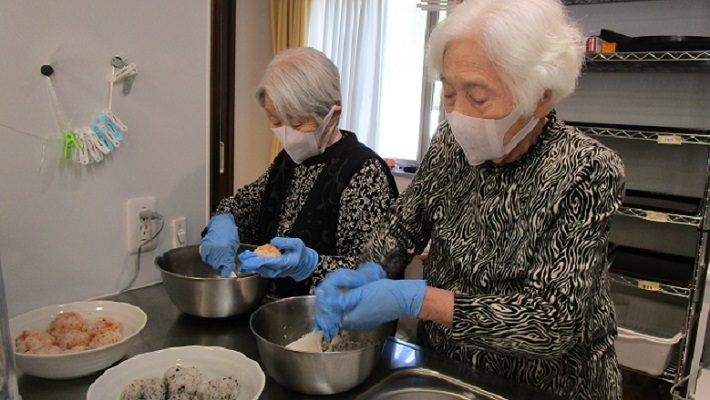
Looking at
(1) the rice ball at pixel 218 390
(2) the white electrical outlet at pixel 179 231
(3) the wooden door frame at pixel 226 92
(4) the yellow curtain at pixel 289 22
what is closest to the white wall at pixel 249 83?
(4) the yellow curtain at pixel 289 22

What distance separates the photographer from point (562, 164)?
0.97 metres

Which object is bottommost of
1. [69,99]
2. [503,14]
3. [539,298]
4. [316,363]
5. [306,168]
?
[316,363]

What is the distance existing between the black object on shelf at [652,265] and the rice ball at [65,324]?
2171 mm

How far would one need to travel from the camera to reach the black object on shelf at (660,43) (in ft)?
6.88

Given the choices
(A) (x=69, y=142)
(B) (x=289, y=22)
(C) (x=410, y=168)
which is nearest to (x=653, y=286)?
(C) (x=410, y=168)

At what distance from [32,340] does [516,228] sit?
93cm

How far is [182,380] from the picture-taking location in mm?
840

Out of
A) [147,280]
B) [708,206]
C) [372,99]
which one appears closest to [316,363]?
[147,280]

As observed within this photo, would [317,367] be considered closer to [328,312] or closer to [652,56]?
[328,312]

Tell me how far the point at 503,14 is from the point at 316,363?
699 millimetres

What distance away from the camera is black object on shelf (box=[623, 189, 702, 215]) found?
2.26 meters

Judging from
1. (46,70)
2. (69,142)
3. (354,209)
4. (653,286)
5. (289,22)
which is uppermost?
(289,22)

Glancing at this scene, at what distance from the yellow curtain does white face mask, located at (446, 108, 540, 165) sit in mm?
2638

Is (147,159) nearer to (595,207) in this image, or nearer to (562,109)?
(595,207)
